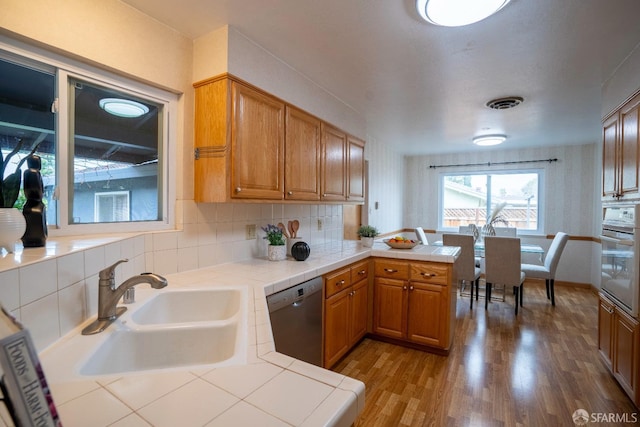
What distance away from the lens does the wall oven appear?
1.76 m

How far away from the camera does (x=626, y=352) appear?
1.88m

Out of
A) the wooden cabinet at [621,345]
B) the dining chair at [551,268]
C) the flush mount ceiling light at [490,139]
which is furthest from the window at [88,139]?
the dining chair at [551,268]

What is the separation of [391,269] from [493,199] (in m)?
3.79

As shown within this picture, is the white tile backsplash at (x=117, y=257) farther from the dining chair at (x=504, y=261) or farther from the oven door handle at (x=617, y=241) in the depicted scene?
the oven door handle at (x=617, y=241)

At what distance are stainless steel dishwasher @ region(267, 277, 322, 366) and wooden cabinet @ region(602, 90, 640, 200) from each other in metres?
2.11

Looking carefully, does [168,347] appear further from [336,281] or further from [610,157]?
[610,157]

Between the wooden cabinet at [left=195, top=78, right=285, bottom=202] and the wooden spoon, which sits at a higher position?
the wooden cabinet at [left=195, top=78, right=285, bottom=202]

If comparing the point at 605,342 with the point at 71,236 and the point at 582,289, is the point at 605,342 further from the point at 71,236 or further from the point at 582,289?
the point at 71,236

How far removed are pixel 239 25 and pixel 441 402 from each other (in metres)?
2.64

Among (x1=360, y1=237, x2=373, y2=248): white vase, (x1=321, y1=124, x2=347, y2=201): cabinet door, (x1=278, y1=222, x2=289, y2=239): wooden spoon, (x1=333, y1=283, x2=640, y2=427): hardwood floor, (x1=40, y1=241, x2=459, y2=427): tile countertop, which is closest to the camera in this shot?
(x1=40, y1=241, x2=459, y2=427): tile countertop

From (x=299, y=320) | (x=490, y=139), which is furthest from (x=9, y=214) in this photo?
(x=490, y=139)

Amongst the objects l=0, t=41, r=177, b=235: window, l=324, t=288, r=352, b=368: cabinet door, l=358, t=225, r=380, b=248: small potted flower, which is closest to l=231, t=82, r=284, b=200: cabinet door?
l=0, t=41, r=177, b=235: window

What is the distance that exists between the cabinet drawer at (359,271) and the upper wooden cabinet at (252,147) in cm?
66

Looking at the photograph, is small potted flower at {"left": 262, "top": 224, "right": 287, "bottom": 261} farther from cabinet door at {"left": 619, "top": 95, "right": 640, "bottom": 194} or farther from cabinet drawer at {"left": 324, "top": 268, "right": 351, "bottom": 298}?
cabinet door at {"left": 619, "top": 95, "right": 640, "bottom": 194}
